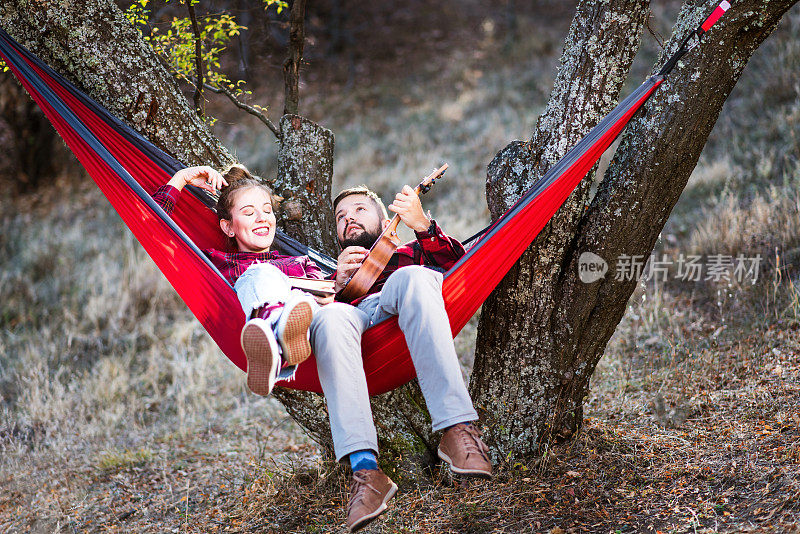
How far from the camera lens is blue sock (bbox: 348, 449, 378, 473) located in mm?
1629

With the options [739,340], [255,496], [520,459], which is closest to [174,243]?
[255,496]

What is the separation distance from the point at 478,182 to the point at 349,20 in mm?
4333

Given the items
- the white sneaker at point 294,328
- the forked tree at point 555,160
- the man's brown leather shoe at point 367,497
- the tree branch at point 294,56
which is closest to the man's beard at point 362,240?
the forked tree at point 555,160

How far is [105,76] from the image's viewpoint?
209cm

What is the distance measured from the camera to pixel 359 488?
1.59m

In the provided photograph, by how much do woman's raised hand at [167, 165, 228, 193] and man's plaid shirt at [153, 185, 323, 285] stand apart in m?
0.03

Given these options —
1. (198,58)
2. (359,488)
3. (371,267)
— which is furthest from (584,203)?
(198,58)

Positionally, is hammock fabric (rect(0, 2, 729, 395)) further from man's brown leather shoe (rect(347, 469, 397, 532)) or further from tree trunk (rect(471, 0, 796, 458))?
man's brown leather shoe (rect(347, 469, 397, 532))

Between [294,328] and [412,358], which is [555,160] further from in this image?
[294,328]

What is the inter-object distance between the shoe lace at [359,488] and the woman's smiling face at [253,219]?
85 centimetres

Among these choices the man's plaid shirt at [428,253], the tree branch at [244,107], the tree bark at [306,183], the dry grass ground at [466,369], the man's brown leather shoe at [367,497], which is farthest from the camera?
the tree branch at [244,107]

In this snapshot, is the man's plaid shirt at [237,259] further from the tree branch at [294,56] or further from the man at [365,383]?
the tree branch at [294,56]

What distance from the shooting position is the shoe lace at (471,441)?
1.60 m

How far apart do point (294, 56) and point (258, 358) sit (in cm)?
136
